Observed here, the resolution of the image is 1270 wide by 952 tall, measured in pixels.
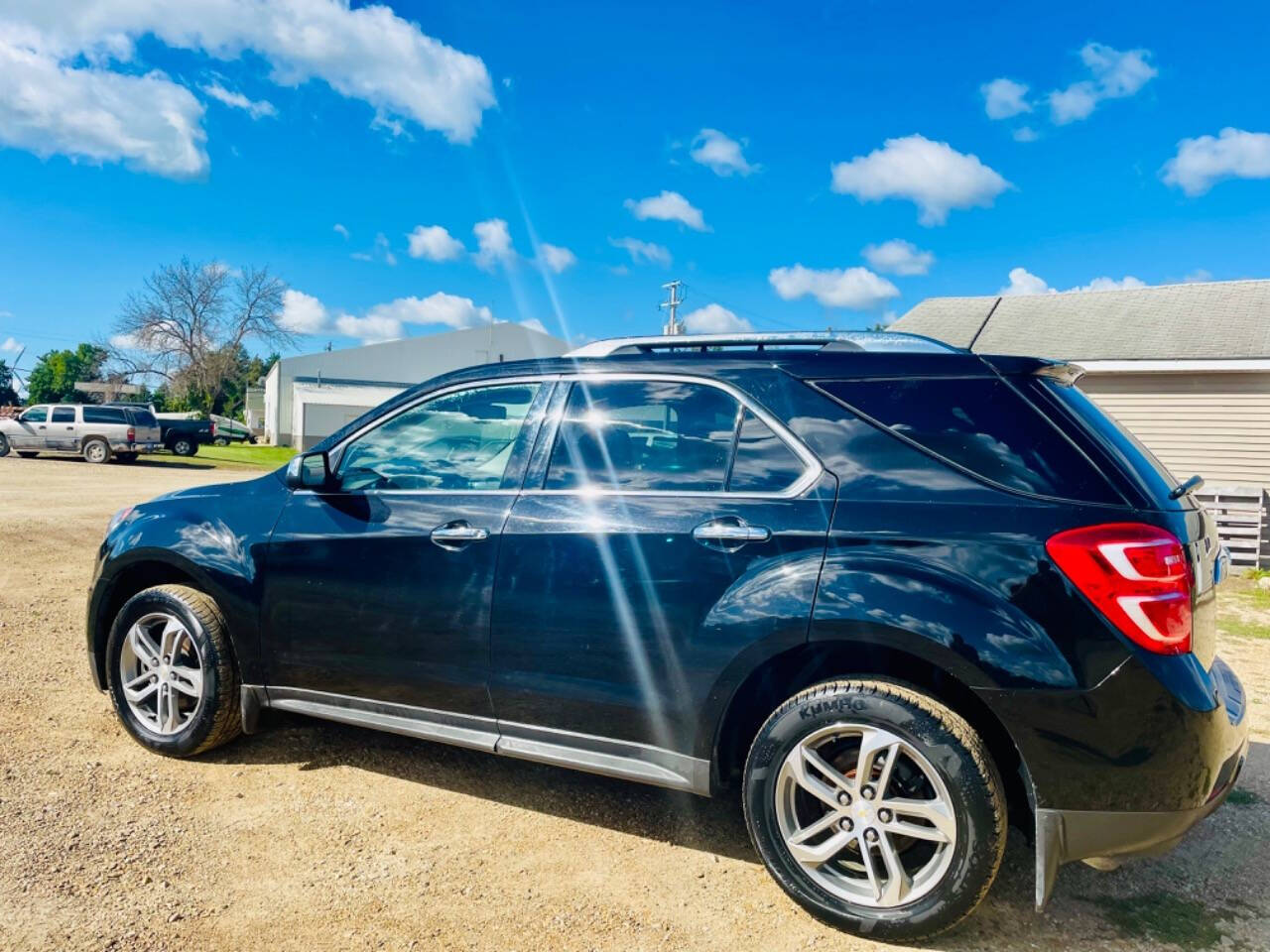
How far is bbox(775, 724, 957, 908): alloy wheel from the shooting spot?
2475mm

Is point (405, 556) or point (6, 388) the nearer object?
point (405, 556)

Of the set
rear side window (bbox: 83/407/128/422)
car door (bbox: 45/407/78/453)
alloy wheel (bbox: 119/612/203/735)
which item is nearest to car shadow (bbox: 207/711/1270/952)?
alloy wheel (bbox: 119/612/203/735)

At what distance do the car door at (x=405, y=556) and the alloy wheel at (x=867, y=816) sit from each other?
3.99ft

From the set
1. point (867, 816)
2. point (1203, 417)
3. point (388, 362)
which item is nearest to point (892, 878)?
point (867, 816)

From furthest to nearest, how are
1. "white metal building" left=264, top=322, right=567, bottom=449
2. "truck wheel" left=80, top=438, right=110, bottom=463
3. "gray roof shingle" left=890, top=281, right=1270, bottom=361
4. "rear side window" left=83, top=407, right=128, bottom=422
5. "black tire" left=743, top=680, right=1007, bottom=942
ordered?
"white metal building" left=264, top=322, right=567, bottom=449
"rear side window" left=83, top=407, right=128, bottom=422
"truck wheel" left=80, top=438, right=110, bottom=463
"gray roof shingle" left=890, top=281, right=1270, bottom=361
"black tire" left=743, top=680, right=1007, bottom=942

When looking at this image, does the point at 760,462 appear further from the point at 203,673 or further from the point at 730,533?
the point at 203,673

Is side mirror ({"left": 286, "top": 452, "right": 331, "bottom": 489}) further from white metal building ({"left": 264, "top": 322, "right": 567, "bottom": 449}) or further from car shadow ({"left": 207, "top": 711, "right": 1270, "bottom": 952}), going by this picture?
white metal building ({"left": 264, "top": 322, "right": 567, "bottom": 449})

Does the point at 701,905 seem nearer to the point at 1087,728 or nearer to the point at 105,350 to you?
the point at 1087,728

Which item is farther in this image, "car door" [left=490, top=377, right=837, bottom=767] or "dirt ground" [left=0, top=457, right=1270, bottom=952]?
"car door" [left=490, top=377, right=837, bottom=767]

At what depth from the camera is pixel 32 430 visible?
23.9 metres

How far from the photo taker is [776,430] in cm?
283

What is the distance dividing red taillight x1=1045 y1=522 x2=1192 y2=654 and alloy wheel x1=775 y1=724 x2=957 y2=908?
683mm

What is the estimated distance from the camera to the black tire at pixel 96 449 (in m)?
23.8

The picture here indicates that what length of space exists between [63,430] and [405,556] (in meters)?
25.7
